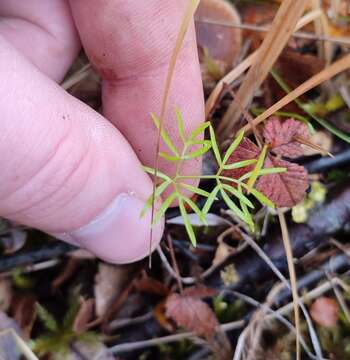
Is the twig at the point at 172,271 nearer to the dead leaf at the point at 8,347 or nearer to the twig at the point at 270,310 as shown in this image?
the twig at the point at 270,310

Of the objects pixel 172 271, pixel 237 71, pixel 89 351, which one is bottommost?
pixel 89 351

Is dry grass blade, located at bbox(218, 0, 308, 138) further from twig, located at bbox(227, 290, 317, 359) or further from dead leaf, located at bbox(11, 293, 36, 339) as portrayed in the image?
dead leaf, located at bbox(11, 293, 36, 339)

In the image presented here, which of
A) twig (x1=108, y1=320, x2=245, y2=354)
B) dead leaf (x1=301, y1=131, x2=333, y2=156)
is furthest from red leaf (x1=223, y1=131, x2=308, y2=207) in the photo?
twig (x1=108, y1=320, x2=245, y2=354)

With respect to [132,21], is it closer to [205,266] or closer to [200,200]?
[200,200]

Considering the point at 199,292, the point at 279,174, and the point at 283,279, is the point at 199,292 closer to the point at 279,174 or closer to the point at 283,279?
the point at 283,279

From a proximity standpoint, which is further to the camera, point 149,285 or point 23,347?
point 149,285

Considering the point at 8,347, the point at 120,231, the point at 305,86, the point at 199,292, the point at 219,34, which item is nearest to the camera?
the point at 305,86

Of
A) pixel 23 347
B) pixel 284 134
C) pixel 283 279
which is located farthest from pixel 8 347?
pixel 284 134
